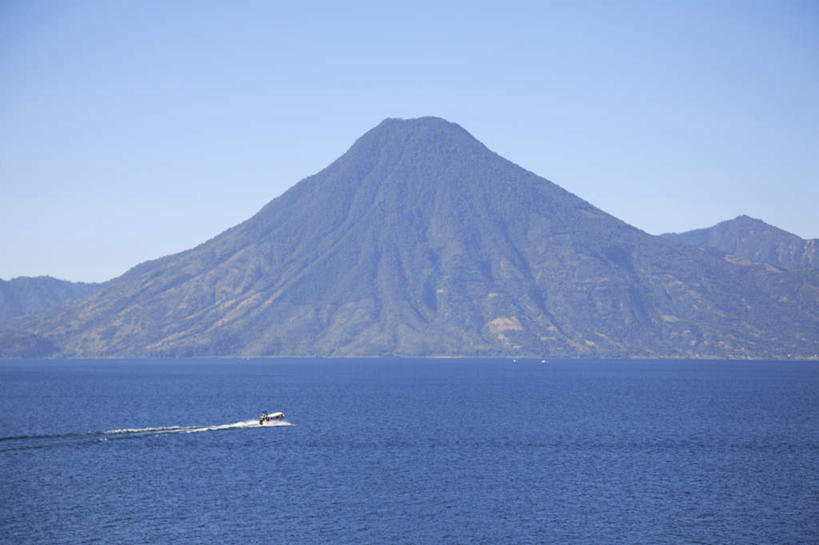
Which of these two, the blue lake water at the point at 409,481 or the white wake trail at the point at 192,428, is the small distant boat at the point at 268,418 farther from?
the blue lake water at the point at 409,481

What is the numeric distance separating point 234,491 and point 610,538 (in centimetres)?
4022

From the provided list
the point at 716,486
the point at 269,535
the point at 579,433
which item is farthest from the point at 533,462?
the point at 269,535

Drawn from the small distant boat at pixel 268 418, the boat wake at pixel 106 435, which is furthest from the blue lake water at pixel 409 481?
the small distant boat at pixel 268 418

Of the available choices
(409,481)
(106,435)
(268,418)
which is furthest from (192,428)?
(409,481)

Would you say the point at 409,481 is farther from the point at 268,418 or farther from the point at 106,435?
the point at 268,418

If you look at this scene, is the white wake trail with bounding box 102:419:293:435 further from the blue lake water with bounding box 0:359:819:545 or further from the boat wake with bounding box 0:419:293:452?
the blue lake water with bounding box 0:359:819:545

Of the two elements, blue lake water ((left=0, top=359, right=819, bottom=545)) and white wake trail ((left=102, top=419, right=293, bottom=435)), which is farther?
white wake trail ((left=102, top=419, right=293, bottom=435))

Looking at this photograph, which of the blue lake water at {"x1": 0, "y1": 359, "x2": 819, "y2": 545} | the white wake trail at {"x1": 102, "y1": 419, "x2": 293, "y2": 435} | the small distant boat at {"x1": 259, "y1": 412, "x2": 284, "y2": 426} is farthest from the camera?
the small distant boat at {"x1": 259, "y1": 412, "x2": 284, "y2": 426}

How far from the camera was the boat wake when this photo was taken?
129 m

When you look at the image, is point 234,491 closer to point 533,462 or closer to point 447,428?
point 533,462

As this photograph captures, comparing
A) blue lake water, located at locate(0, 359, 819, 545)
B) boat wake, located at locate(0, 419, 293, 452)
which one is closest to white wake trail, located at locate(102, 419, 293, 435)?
boat wake, located at locate(0, 419, 293, 452)

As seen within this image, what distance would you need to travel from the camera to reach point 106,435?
14000cm

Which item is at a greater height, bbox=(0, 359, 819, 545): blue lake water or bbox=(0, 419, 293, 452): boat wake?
bbox=(0, 419, 293, 452): boat wake

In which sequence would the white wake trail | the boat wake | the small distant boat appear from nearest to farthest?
the boat wake
the white wake trail
the small distant boat
